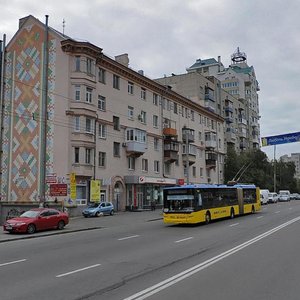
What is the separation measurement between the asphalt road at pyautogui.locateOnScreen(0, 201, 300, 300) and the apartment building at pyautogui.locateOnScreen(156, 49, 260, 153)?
56453mm

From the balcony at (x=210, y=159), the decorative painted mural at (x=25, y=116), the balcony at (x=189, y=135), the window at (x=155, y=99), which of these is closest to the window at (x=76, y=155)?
the decorative painted mural at (x=25, y=116)

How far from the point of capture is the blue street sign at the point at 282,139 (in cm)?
3612

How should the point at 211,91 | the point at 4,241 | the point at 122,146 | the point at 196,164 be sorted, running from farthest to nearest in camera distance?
the point at 211,91 < the point at 196,164 < the point at 122,146 < the point at 4,241

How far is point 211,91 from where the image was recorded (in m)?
81.4

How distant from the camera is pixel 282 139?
3669 centimetres

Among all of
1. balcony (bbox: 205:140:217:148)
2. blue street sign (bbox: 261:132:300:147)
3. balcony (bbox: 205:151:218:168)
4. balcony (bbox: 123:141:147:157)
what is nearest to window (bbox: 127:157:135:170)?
balcony (bbox: 123:141:147:157)

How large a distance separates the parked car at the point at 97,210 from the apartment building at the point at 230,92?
34686 millimetres

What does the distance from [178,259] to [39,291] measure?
16.6ft

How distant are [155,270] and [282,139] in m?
28.8

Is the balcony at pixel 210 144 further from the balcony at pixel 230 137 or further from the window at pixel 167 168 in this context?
the balcony at pixel 230 137

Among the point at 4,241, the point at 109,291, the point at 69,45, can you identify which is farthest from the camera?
the point at 69,45

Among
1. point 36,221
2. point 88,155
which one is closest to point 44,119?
point 88,155

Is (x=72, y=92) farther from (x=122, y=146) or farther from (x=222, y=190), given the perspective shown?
(x=222, y=190)

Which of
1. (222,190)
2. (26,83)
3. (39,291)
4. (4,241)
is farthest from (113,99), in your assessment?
(39,291)
